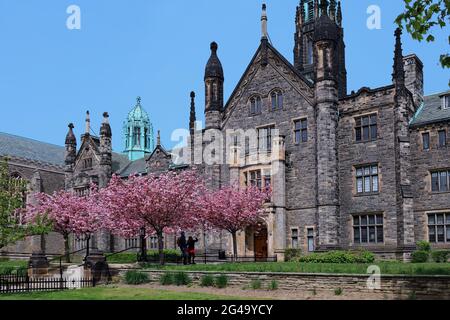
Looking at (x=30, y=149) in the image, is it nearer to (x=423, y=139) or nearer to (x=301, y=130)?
(x=301, y=130)

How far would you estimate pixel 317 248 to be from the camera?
116 feet

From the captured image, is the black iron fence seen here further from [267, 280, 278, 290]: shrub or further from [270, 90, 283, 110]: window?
[270, 90, 283, 110]: window

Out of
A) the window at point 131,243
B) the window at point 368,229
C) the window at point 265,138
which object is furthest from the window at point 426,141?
the window at point 131,243

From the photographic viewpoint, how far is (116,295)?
21203 millimetres

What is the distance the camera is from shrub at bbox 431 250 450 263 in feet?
102

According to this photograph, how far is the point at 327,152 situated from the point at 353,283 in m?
17.3

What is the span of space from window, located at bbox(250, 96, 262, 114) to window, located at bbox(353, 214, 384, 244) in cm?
1083

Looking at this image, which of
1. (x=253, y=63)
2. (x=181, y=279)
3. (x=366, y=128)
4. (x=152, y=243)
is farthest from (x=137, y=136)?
(x=181, y=279)

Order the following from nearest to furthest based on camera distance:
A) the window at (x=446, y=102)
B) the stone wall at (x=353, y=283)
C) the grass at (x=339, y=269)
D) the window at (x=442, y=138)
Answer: the stone wall at (x=353, y=283)
the grass at (x=339, y=269)
the window at (x=442, y=138)
the window at (x=446, y=102)

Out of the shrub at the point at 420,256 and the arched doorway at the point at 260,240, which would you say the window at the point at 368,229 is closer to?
the shrub at the point at 420,256

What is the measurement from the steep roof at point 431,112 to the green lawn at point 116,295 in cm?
1948

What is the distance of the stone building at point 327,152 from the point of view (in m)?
33.8

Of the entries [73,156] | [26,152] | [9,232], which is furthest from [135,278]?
[26,152]

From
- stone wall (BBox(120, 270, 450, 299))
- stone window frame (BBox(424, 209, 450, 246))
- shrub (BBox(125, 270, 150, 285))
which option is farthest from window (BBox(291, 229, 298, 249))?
stone wall (BBox(120, 270, 450, 299))
